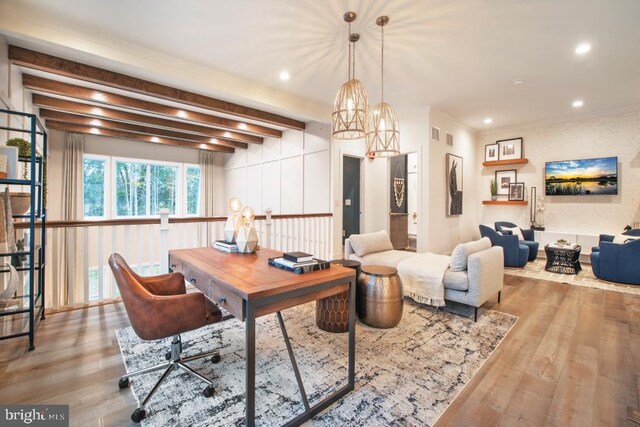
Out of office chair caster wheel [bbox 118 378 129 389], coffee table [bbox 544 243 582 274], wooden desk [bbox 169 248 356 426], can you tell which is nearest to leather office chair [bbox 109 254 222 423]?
wooden desk [bbox 169 248 356 426]

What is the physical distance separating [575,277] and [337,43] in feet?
16.9

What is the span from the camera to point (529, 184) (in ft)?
21.6

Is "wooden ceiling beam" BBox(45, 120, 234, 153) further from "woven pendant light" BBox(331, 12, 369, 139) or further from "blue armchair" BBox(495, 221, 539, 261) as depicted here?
"blue armchair" BBox(495, 221, 539, 261)

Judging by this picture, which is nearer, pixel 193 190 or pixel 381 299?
pixel 381 299

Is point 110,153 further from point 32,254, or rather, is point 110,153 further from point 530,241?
point 530,241

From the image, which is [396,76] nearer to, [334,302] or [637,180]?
[334,302]

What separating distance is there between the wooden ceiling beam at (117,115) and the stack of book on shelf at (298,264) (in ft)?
16.7

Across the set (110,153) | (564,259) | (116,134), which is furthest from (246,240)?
(110,153)

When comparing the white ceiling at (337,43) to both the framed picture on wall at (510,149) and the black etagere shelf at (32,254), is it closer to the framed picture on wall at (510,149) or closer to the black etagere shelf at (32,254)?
the black etagere shelf at (32,254)

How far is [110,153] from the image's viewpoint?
7.42 metres

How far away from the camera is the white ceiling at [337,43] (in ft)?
8.86

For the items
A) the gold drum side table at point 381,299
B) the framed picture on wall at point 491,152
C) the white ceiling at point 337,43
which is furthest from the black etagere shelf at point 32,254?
the framed picture on wall at point 491,152

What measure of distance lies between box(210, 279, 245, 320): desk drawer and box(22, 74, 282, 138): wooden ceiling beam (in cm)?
419

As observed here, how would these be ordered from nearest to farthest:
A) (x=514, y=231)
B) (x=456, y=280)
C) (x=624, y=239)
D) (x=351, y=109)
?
(x=351, y=109) → (x=456, y=280) → (x=624, y=239) → (x=514, y=231)
